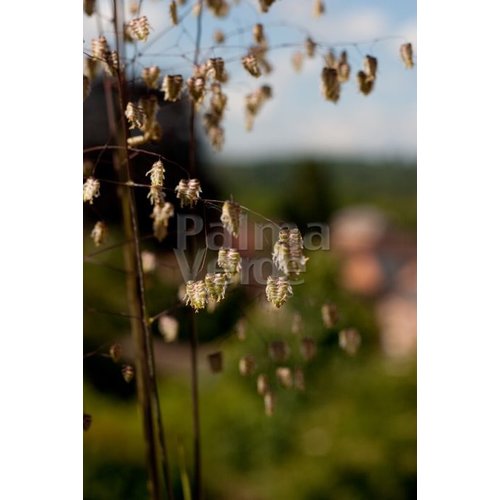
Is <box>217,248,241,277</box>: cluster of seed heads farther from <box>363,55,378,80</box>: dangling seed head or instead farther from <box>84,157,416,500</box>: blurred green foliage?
<box>84,157,416,500</box>: blurred green foliage

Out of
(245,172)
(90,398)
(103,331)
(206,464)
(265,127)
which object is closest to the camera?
(206,464)

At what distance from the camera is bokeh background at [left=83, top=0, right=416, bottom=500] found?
239cm

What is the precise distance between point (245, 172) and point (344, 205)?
0.61m

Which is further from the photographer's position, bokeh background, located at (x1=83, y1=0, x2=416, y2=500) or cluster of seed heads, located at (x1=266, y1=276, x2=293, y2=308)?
bokeh background, located at (x1=83, y1=0, x2=416, y2=500)

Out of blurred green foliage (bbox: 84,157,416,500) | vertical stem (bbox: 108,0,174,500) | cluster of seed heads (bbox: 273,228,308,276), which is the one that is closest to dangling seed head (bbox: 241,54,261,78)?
vertical stem (bbox: 108,0,174,500)

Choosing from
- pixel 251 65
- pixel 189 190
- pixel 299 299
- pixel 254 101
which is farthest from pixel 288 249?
pixel 299 299

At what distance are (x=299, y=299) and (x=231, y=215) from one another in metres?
1.53

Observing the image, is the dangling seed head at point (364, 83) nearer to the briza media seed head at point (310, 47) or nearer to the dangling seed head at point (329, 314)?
the briza media seed head at point (310, 47)

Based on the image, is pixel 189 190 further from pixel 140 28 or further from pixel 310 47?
pixel 310 47

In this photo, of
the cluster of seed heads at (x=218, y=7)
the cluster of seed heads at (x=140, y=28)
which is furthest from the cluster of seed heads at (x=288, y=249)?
the cluster of seed heads at (x=218, y=7)

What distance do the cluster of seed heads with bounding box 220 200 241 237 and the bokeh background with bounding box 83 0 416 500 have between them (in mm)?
429

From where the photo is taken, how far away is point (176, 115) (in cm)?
353
